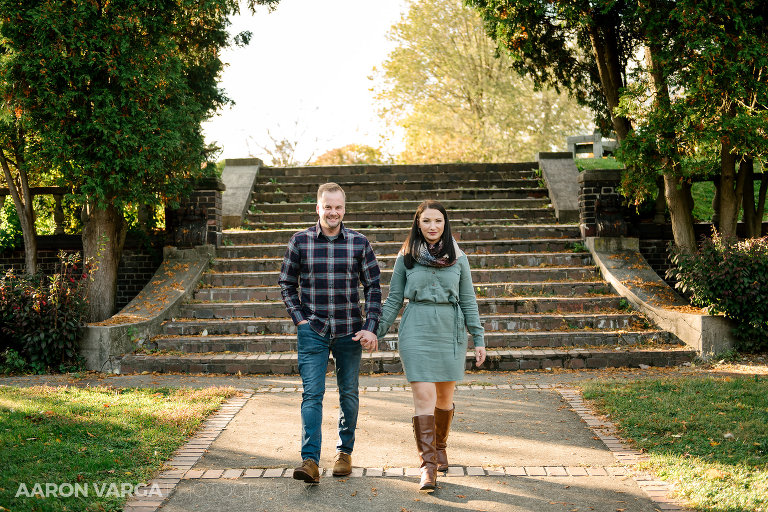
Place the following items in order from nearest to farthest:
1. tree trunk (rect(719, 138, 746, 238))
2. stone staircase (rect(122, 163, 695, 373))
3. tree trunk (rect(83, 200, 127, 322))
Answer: stone staircase (rect(122, 163, 695, 373))
tree trunk (rect(83, 200, 127, 322))
tree trunk (rect(719, 138, 746, 238))

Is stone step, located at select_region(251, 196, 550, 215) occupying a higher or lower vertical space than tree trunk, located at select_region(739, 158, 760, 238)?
higher

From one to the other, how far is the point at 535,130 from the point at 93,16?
1823 cm

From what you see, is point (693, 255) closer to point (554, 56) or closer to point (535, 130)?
point (554, 56)

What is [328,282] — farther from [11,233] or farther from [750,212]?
[11,233]

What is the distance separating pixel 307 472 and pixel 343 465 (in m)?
0.32

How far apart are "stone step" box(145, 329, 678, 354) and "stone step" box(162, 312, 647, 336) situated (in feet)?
1.18

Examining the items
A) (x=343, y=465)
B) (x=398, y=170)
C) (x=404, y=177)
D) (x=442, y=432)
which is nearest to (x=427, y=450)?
(x=442, y=432)

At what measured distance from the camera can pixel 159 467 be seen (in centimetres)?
474

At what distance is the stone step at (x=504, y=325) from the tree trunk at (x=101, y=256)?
1.25 metres

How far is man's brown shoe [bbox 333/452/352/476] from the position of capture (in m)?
4.57

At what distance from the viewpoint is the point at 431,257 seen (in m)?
4.48

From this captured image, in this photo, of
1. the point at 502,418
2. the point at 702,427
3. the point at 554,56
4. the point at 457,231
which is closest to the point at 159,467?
the point at 502,418

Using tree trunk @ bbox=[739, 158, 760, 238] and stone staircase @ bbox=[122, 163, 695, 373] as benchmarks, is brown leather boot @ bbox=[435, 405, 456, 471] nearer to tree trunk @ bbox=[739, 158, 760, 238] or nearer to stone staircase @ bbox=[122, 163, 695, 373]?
stone staircase @ bbox=[122, 163, 695, 373]

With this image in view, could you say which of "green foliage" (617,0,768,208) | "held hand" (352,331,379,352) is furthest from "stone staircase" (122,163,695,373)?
"held hand" (352,331,379,352)
